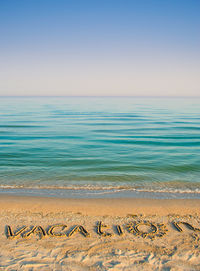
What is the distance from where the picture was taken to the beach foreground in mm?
3902

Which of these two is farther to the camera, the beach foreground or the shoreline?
the shoreline

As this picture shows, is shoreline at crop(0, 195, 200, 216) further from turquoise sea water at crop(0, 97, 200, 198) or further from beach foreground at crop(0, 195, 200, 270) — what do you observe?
turquoise sea water at crop(0, 97, 200, 198)

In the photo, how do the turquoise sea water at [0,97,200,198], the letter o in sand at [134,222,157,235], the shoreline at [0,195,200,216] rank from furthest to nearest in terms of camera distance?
the turquoise sea water at [0,97,200,198] → the shoreline at [0,195,200,216] → the letter o in sand at [134,222,157,235]

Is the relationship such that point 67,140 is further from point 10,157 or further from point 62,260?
point 62,260

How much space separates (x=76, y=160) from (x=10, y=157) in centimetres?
377

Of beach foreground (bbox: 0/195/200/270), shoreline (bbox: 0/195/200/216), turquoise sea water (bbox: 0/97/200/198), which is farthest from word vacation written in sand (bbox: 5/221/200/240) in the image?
turquoise sea water (bbox: 0/97/200/198)

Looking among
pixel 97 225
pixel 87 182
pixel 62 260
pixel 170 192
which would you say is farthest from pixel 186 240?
pixel 87 182

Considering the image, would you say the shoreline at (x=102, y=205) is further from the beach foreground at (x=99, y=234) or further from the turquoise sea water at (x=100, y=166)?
the turquoise sea water at (x=100, y=166)

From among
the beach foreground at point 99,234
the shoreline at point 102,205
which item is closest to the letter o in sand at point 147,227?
the beach foreground at point 99,234

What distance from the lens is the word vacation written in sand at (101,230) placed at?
15.5 feet

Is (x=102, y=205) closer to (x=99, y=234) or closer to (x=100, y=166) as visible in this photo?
(x=99, y=234)

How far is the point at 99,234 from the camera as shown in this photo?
188 inches

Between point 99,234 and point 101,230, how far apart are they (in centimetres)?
17

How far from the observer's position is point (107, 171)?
10.0 m
